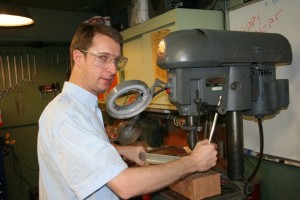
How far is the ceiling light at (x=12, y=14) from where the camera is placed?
1319mm

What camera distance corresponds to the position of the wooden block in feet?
3.44

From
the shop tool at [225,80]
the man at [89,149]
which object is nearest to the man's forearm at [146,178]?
the man at [89,149]

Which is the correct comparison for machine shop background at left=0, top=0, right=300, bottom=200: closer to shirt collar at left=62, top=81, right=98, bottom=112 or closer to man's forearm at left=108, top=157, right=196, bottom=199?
shirt collar at left=62, top=81, right=98, bottom=112

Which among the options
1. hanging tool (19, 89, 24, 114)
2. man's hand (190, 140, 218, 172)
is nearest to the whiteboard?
man's hand (190, 140, 218, 172)

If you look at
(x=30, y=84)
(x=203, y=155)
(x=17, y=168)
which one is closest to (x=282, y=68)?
(x=203, y=155)

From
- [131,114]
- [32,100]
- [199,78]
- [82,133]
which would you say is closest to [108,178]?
[82,133]

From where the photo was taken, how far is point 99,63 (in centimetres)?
101

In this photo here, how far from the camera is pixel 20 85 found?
2.79 metres

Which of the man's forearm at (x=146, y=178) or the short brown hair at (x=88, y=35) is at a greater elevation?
the short brown hair at (x=88, y=35)

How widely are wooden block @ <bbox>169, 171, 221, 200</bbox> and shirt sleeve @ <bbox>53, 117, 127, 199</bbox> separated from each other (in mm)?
364

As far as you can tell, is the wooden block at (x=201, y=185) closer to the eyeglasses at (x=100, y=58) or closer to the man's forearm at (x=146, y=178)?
the man's forearm at (x=146, y=178)

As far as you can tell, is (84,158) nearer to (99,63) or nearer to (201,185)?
(99,63)

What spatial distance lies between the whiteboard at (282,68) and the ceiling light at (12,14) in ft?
3.73

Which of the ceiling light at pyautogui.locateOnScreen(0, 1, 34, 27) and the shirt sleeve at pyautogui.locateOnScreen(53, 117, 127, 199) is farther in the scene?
the ceiling light at pyautogui.locateOnScreen(0, 1, 34, 27)
